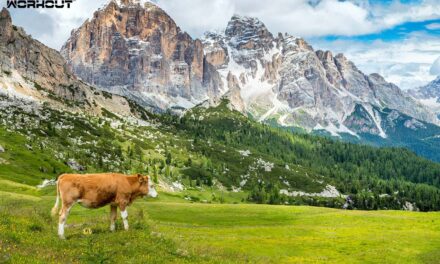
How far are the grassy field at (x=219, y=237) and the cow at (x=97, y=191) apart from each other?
1651mm

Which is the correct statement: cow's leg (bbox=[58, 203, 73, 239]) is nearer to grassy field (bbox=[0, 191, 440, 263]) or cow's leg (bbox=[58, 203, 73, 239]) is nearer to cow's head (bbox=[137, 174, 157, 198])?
grassy field (bbox=[0, 191, 440, 263])

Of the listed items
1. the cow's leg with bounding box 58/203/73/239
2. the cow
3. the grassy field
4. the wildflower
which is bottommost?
the grassy field

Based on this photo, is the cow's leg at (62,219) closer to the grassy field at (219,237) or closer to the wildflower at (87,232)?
the grassy field at (219,237)

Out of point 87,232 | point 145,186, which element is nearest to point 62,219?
point 87,232

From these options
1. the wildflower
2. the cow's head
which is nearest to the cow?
the cow's head

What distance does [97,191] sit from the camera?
31.4 meters

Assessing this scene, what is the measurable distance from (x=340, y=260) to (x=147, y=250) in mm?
23241

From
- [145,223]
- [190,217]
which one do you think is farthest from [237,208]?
[145,223]

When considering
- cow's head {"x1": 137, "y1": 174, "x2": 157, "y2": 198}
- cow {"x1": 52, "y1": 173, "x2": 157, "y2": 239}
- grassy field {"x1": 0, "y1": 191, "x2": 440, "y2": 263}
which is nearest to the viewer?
grassy field {"x1": 0, "y1": 191, "x2": 440, "y2": 263}

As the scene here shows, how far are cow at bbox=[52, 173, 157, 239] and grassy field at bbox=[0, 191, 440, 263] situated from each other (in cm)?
165

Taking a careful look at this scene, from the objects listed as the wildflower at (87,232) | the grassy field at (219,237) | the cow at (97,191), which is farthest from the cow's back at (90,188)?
the grassy field at (219,237)

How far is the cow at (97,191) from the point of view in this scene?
30.6m

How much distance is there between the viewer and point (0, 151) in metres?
176

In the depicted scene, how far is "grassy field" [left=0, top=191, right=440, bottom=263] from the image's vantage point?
25.8 metres
